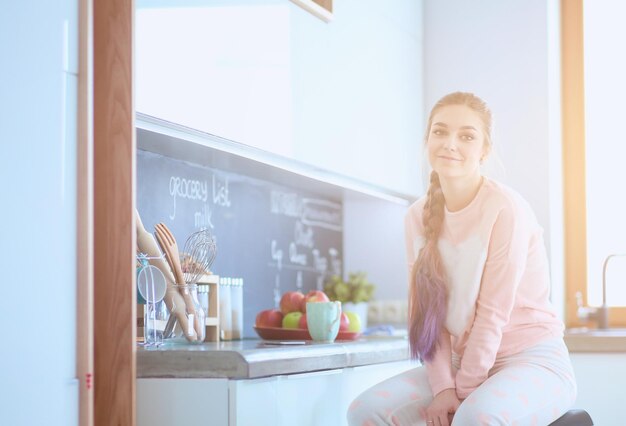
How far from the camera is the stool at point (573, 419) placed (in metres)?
2.08

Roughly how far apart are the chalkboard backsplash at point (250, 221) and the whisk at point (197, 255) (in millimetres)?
65

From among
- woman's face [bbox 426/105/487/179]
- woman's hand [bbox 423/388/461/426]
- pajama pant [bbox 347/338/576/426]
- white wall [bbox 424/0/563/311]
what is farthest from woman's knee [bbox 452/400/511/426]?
white wall [bbox 424/0/563/311]

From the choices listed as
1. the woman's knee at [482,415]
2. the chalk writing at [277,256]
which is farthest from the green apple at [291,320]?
the woman's knee at [482,415]

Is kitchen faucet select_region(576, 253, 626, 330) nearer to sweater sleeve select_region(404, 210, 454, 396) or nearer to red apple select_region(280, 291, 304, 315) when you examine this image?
red apple select_region(280, 291, 304, 315)

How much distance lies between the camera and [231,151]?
252 centimetres

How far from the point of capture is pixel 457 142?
2201 millimetres

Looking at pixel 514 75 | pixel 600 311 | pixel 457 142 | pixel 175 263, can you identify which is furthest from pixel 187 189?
pixel 600 311

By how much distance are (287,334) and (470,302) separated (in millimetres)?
675

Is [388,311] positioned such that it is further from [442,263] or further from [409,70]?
[442,263]

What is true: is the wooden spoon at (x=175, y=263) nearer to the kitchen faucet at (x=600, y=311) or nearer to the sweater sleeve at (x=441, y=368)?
the sweater sleeve at (x=441, y=368)

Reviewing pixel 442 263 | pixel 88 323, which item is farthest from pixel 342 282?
pixel 88 323

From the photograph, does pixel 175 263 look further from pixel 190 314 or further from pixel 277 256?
pixel 277 256

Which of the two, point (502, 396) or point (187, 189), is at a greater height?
point (187, 189)
